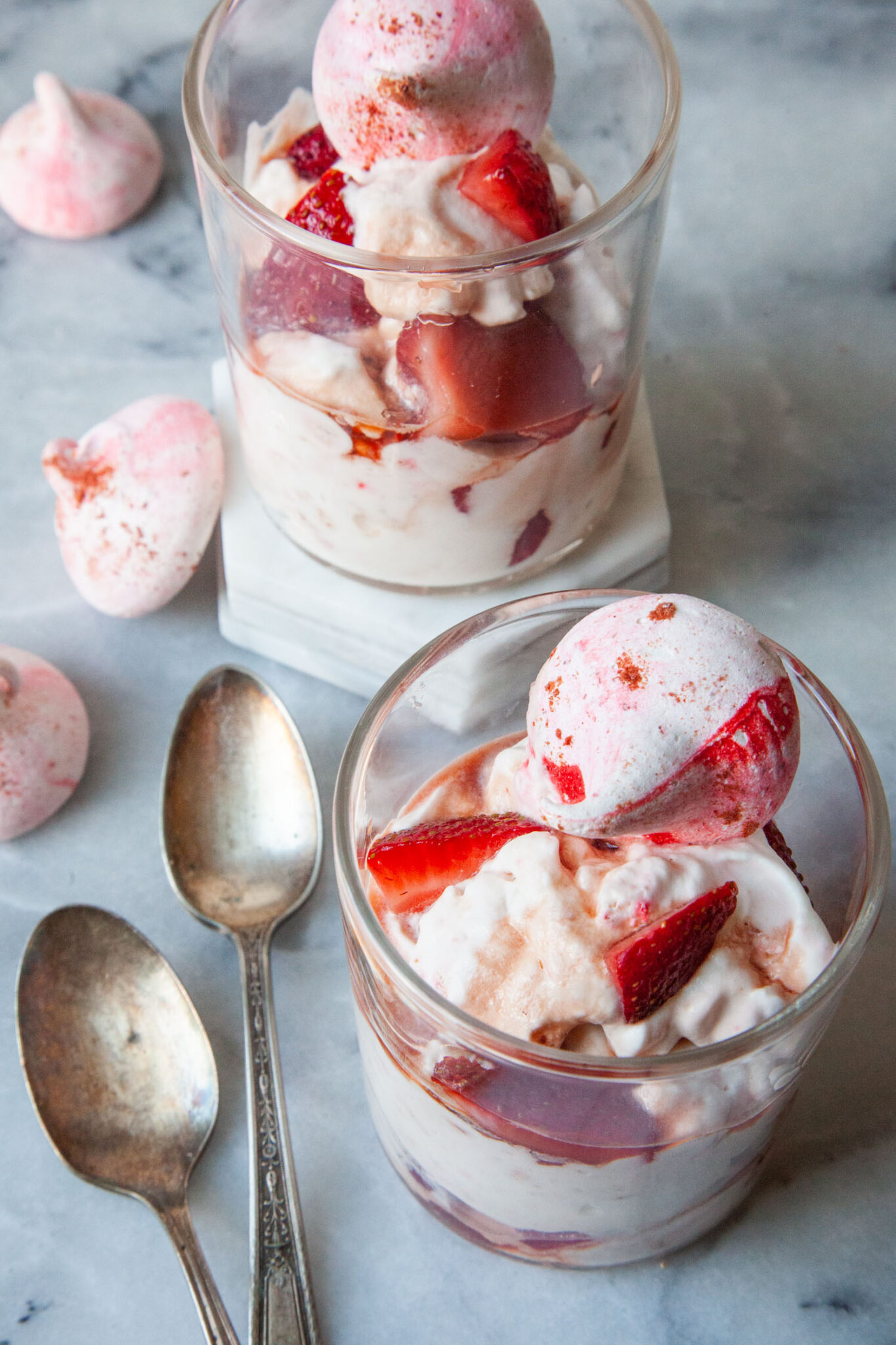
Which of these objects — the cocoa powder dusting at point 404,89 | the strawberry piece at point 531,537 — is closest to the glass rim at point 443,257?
the cocoa powder dusting at point 404,89

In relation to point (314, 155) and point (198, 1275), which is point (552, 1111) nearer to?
point (198, 1275)

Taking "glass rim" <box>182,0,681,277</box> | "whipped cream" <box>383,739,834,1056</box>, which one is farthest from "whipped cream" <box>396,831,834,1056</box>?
"glass rim" <box>182,0,681,277</box>

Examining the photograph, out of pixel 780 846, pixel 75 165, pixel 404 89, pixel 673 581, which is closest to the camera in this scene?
pixel 780 846

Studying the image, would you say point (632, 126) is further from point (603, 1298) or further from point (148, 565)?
point (603, 1298)

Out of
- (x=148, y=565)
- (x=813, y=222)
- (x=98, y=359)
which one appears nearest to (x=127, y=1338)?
(x=148, y=565)

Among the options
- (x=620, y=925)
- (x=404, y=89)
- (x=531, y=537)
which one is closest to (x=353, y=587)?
(x=531, y=537)

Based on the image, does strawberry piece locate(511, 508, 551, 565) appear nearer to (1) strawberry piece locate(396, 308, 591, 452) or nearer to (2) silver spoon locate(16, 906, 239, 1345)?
(1) strawberry piece locate(396, 308, 591, 452)
